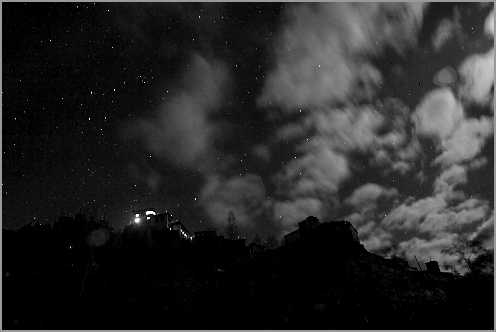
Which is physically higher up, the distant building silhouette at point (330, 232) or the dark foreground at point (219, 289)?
the distant building silhouette at point (330, 232)

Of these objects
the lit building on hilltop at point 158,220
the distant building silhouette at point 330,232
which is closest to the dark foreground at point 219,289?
the distant building silhouette at point 330,232

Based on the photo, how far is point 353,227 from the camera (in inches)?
1708

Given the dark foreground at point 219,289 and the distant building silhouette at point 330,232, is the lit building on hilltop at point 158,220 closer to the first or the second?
the dark foreground at point 219,289

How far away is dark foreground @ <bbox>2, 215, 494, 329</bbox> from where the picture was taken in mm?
27219

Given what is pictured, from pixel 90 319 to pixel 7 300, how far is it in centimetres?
782

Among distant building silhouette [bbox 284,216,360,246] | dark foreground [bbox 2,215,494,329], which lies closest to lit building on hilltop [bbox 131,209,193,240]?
dark foreground [bbox 2,215,494,329]

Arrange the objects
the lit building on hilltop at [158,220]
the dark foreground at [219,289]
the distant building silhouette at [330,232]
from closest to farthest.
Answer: the dark foreground at [219,289] → the distant building silhouette at [330,232] → the lit building on hilltop at [158,220]

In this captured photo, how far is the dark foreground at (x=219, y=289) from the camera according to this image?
2722 cm

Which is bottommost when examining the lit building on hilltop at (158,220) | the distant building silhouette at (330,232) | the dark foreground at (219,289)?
the dark foreground at (219,289)

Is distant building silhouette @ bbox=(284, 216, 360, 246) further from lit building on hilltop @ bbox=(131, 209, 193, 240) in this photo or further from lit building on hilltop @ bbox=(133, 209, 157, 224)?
lit building on hilltop @ bbox=(133, 209, 157, 224)

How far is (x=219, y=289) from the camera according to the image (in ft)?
110

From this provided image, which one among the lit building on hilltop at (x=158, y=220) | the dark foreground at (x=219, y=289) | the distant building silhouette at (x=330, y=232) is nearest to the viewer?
the dark foreground at (x=219, y=289)

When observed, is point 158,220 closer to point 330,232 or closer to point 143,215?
point 143,215

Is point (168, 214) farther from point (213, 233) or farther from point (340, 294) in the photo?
point (340, 294)
